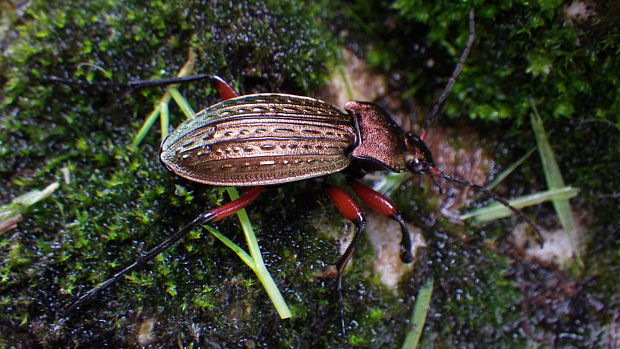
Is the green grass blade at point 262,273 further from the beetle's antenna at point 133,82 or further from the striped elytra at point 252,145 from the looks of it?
the beetle's antenna at point 133,82

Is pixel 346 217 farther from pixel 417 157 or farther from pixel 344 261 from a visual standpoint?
pixel 417 157

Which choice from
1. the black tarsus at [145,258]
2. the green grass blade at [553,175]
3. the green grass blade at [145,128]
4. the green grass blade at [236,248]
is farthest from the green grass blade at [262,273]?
the green grass blade at [553,175]

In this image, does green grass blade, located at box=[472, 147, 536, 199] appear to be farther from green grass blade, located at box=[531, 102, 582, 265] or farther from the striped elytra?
the striped elytra

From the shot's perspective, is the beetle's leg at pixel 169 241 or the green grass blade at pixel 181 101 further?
the green grass blade at pixel 181 101

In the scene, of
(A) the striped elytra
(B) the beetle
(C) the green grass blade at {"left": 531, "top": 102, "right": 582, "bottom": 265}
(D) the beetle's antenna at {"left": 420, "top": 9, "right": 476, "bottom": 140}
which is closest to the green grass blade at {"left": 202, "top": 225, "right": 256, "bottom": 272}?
(B) the beetle

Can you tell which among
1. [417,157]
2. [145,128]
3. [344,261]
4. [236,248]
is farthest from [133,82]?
[417,157]

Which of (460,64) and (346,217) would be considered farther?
(460,64)
